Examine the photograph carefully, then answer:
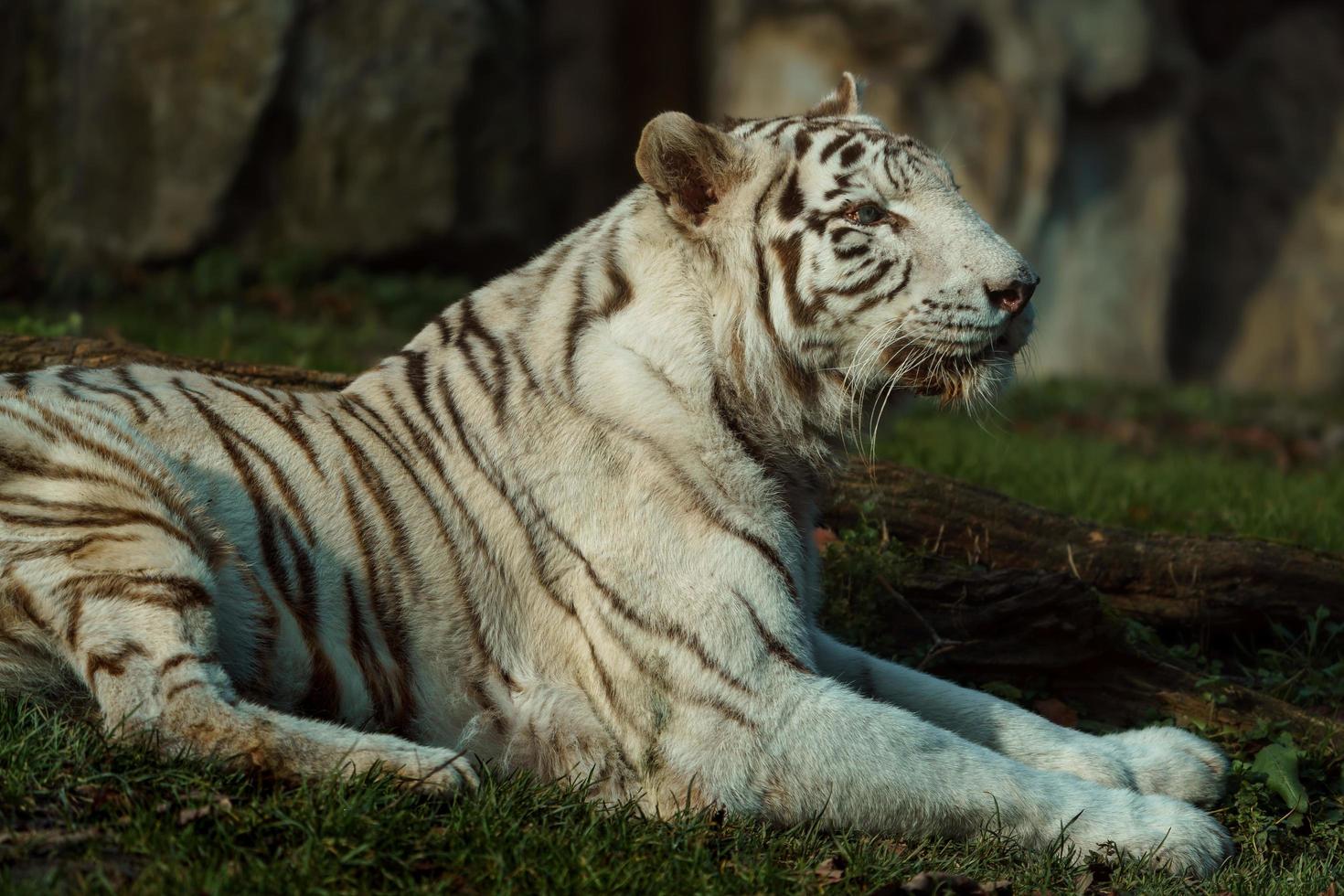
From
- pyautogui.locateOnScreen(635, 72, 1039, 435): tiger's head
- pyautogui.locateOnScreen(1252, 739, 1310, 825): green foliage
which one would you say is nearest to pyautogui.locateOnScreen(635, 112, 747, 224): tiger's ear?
pyautogui.locateOnScreen(635, 72, 1039, 435): tiger's head

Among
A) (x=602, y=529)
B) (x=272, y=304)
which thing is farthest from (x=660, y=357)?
(x=272, y=304)

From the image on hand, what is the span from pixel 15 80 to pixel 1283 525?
10.2m

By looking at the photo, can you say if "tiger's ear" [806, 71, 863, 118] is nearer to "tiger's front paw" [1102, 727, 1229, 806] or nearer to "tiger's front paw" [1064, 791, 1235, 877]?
"tiger's front paw" [1102, 727, 1229, 806]

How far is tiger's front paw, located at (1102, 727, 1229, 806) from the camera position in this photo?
12.5 feet

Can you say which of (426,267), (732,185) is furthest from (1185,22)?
(732,185)

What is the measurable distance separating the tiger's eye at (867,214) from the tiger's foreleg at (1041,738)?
1204mm

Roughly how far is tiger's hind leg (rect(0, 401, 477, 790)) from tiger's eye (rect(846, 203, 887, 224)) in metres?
1.75

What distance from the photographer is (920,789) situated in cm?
332

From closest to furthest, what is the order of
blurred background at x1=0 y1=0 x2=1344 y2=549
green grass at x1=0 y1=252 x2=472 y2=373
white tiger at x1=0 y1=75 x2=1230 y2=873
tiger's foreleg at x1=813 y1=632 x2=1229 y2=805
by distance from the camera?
white tiger at x1=0 y1=75 x2=1230 y2=873 → tiger's foreleg at x1=813 y1=632 x2=1229 y2=805 → green grass at x1=0 y1=252 x2=472 y2=373 → blurred background at x1=0 y1=0 x2=1344 y2=549

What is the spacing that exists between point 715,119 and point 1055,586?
347 cm

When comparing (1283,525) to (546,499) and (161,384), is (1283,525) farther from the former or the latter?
(161,384)

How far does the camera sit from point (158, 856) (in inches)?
101

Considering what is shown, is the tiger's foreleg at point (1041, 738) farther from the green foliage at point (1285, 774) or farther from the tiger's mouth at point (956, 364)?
the tiger's mouth at point (956, 364)

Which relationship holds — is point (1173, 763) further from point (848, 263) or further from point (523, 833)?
point (523, 833)
